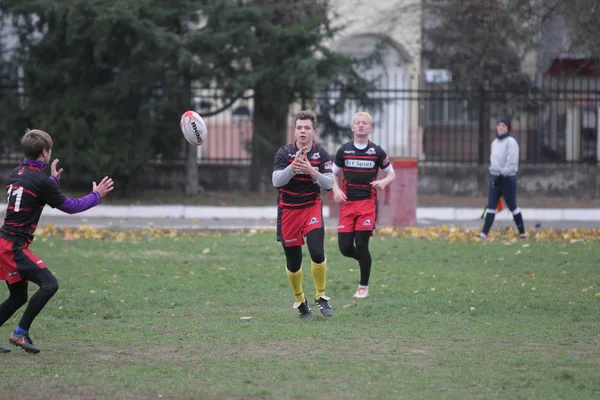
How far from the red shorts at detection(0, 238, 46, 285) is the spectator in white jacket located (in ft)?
30.5

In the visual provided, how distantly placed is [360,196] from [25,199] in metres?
3.78

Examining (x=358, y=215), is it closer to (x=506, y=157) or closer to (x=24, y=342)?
(x=24, y=342)

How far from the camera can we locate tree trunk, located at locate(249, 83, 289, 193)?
22.2m

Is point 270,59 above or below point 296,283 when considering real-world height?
above

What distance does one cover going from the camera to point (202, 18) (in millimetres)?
22219

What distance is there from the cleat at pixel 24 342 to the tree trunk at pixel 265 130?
15050mm

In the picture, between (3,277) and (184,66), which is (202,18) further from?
(3,277)

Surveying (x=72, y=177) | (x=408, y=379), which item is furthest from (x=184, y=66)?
(x=408, y=379)

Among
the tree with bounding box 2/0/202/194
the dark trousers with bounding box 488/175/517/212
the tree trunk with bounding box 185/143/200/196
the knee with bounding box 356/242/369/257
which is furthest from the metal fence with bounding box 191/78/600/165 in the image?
the knee with bounding box 356/242/369/257

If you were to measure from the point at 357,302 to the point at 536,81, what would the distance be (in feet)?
55.8

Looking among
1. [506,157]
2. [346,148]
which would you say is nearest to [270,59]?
[506,157]

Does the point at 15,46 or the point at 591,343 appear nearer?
the point at 591,343

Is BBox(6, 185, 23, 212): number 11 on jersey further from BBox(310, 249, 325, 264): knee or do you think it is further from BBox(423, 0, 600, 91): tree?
BBox(423, 0, 600, 91): tree

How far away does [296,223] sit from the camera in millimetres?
8648
